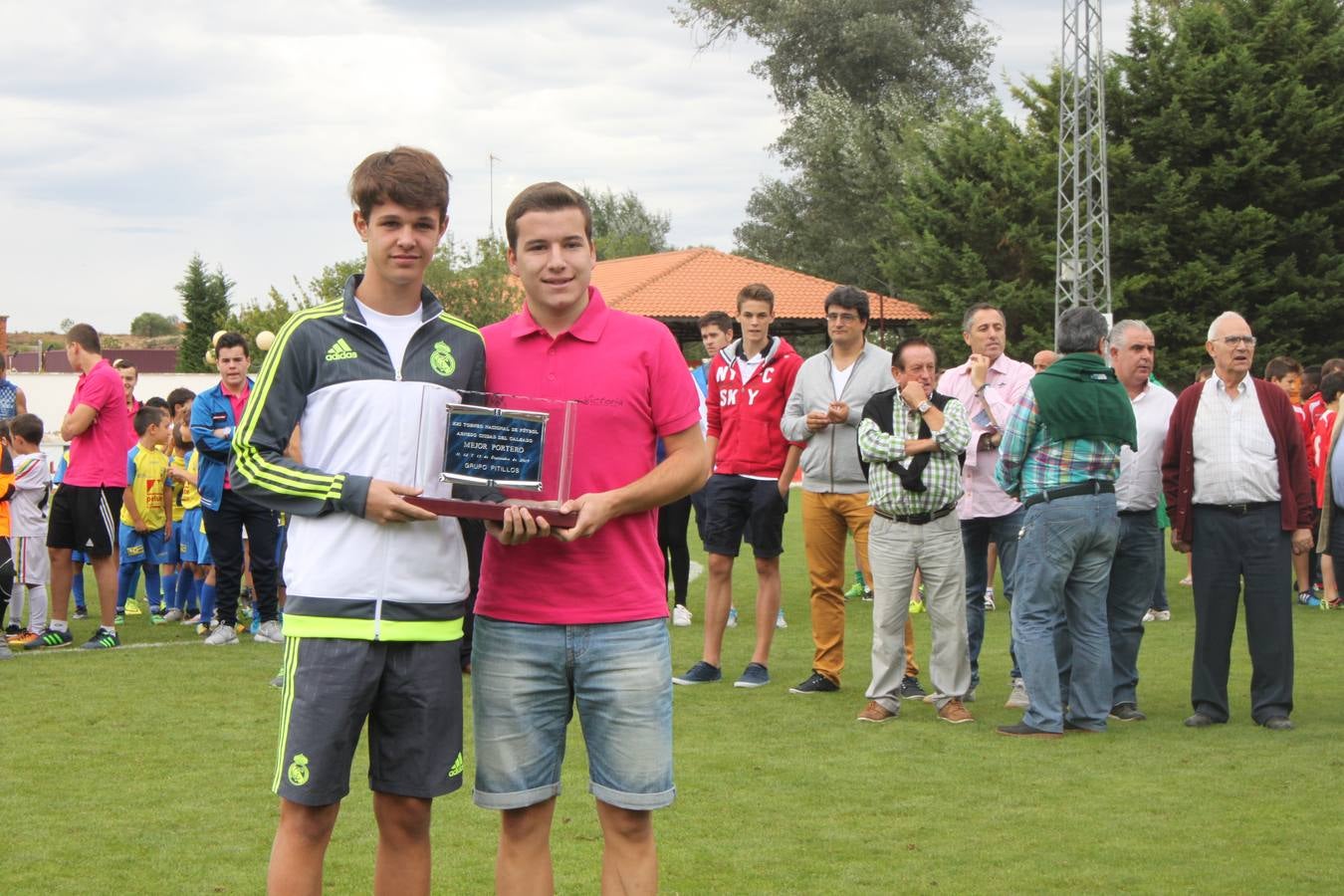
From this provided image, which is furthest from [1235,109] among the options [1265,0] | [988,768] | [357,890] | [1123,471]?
[357,890]

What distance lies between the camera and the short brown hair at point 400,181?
148 inches

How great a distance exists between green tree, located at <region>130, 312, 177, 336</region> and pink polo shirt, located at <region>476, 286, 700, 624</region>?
4934 inches

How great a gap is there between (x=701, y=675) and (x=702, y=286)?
134 feet

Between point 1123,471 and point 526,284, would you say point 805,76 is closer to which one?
point 1123,471

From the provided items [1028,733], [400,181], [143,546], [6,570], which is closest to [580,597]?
[400,181]

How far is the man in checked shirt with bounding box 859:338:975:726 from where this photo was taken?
7797 mm

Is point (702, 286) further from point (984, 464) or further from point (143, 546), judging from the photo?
point (984, 464)

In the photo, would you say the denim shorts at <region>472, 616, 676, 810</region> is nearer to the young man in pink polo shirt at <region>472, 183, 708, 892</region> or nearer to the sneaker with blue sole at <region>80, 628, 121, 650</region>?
the young man in pink polo shirt at <region>472, 183, 708, 892</region>

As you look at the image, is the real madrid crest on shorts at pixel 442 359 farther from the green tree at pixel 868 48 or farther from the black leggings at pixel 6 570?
the green tree at pixel 868 48

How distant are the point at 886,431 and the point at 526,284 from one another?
4.40m

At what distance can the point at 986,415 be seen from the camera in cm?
881

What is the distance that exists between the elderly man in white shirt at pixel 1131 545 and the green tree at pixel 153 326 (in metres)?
122

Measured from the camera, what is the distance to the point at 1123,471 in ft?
27.9

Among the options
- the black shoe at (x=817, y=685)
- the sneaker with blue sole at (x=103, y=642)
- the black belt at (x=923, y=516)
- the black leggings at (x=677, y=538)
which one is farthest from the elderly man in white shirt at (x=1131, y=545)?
the sneaker with blue sole at (x=103, y=642)
